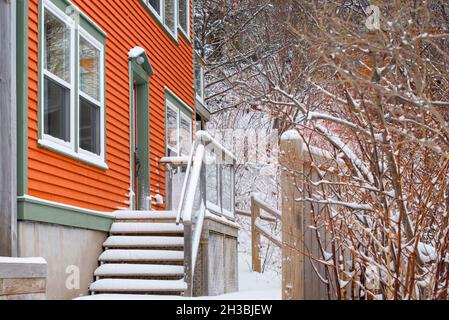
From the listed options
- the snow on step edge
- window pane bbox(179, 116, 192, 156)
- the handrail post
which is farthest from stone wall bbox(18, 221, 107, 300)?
window pane bbox(179, 116, 192, 156)

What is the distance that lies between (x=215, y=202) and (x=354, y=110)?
6779 millimetres

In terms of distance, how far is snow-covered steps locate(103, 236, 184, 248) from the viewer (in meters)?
9.27

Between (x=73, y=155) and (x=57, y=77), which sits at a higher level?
(x=57, y=77)

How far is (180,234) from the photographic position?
31.1ft

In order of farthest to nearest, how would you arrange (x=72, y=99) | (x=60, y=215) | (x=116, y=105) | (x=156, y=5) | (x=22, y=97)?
(x=156, y=5) < (x=116, y=105) < (x=72, y=99) < (x=60, y=215) < (x=22, y=97)

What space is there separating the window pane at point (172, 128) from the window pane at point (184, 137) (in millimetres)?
204

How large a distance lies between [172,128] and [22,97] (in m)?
6.76

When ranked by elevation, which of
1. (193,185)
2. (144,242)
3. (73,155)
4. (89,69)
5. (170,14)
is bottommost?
(144,242)

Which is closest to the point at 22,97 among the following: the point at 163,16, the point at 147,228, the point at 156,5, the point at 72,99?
the point at 72,99

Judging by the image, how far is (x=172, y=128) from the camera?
552 inches

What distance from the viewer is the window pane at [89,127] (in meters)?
9.19

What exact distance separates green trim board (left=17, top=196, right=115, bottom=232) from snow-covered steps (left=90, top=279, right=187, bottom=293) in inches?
28.0

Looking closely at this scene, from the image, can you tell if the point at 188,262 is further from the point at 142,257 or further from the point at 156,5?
the point at 156,5
